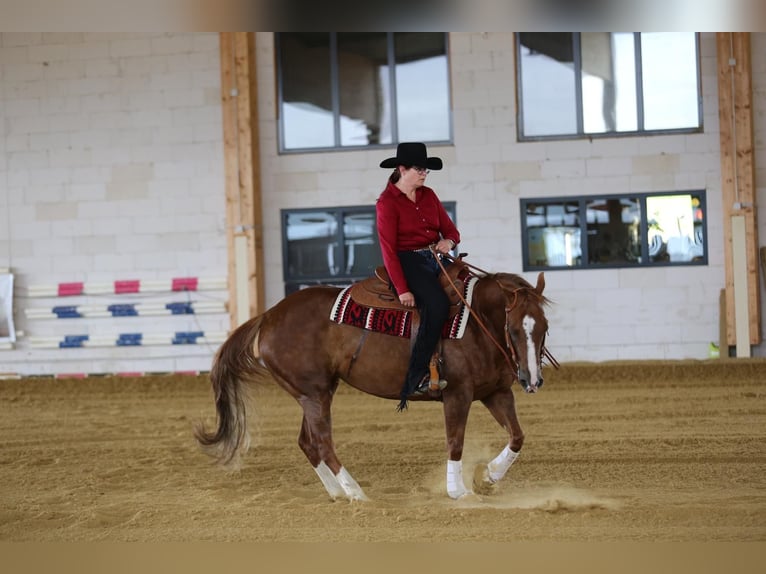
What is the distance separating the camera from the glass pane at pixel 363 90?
1199 cm

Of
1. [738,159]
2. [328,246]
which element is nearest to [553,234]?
[738,159]

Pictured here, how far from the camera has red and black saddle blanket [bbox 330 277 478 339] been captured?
5.01m

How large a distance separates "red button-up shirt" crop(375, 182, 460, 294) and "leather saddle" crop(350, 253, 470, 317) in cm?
15

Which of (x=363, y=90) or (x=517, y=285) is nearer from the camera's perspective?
(x=517, y=285)

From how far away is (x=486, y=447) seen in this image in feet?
21.7

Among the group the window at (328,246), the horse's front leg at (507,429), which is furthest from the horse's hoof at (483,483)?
the window at (328,246)

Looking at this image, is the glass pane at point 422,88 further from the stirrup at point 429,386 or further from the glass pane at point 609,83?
the stirrup at point 429,386

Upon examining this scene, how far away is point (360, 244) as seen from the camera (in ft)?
39.1

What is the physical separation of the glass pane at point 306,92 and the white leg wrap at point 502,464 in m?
7.75

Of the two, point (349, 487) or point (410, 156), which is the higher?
point (410, 156)

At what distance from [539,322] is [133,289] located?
8.48 metres

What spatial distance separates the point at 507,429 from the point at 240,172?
295 inches

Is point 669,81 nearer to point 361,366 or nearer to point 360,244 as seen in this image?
point 360,244

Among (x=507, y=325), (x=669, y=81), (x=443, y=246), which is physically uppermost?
(x=669, y=81)
